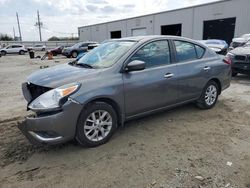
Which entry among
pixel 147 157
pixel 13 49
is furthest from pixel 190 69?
pixel 13 49

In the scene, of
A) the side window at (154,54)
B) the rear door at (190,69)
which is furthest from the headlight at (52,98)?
the rear door at (190,69)

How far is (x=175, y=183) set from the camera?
2758 millimetres

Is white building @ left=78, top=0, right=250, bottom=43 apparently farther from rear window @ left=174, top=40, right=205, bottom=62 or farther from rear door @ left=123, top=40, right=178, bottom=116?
rear door @ left=123, top=40, right=178, bottom=116

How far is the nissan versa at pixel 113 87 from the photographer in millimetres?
3195

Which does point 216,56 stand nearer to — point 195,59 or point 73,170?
point 195,59

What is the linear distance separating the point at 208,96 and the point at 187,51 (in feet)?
Answer: 3.82

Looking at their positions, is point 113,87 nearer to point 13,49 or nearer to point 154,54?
point 154,54

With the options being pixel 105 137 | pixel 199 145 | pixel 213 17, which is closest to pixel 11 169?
pixel 105 137

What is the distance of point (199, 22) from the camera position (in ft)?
86.0

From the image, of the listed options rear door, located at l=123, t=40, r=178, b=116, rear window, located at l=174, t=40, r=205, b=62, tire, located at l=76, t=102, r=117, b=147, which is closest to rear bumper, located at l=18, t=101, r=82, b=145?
tire, located at l=76, t=102, r=117, b=147

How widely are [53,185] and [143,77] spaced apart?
2.11m

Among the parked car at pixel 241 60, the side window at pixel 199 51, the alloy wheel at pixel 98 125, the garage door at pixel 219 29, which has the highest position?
the garage door at pixel 219 29

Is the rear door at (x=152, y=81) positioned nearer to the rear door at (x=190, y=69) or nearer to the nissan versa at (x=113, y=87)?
the nissan versa at (x=113, y=87)

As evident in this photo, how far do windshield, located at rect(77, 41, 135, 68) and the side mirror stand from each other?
0.26 meters
